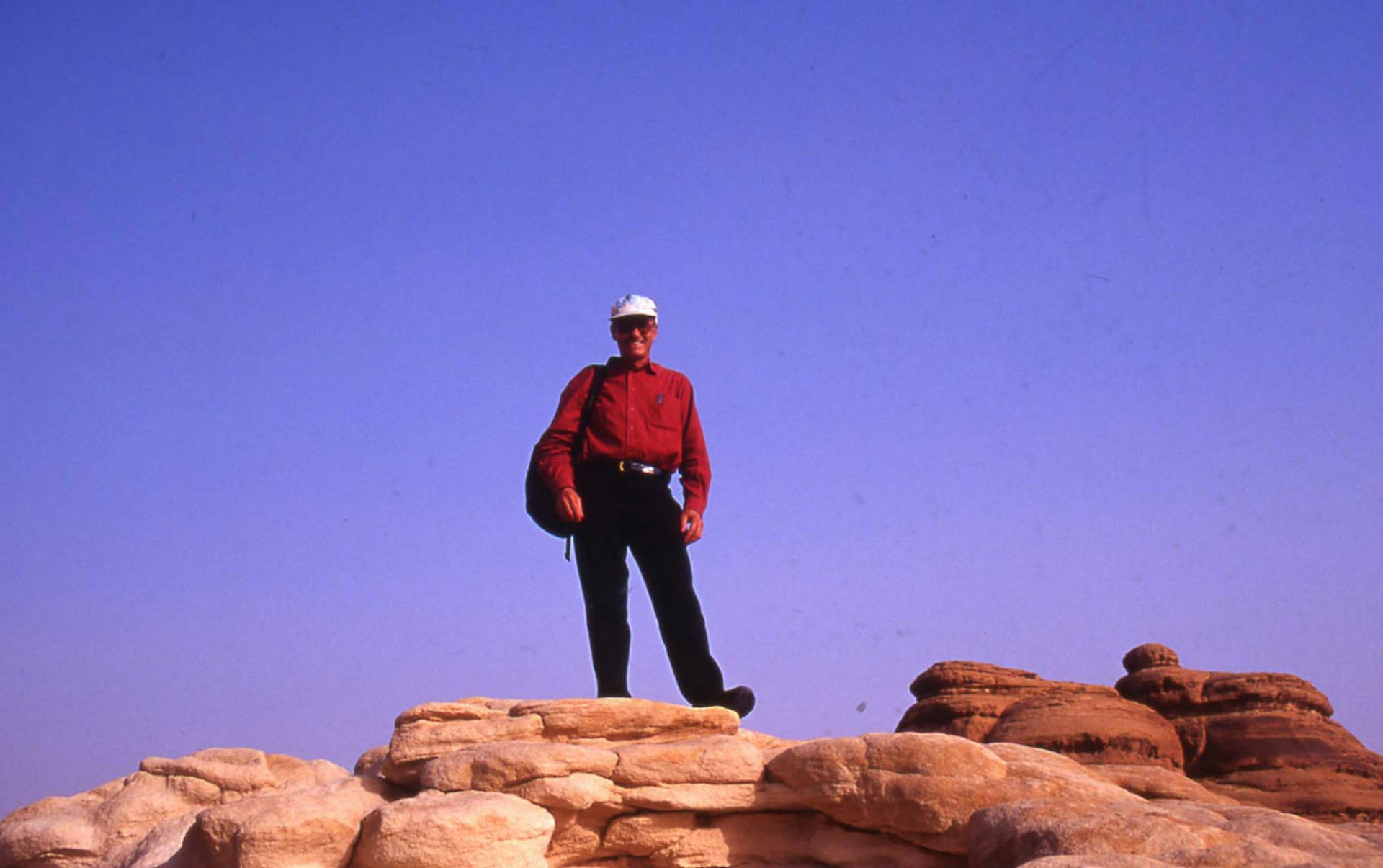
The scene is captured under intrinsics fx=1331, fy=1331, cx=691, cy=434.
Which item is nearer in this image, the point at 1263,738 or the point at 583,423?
the point at 583,423

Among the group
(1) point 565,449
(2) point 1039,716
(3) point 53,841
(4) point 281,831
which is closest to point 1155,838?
(1) point 565,449

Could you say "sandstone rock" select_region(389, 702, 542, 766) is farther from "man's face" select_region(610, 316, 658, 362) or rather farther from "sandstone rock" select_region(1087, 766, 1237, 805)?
"sandstone rock" select_region(1087, 766, 1237, 805)

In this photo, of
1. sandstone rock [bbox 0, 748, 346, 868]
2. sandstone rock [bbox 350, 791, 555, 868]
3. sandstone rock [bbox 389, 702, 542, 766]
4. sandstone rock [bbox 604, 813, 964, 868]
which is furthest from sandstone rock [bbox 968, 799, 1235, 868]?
sandstone rock [bbox 0, 748, 346, 868]

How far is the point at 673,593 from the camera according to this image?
8188 millimetres

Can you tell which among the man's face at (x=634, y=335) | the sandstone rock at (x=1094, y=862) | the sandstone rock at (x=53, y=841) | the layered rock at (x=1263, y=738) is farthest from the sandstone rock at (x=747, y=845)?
the layered rock at (x=1263, y=738)

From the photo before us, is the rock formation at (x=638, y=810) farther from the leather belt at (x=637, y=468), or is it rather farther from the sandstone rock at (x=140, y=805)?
the leather belt at (x=637, y=468)

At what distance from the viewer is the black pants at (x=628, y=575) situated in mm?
8062

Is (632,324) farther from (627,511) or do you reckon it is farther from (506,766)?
(506,766)

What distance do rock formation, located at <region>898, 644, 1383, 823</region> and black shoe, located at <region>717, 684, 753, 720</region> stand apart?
33.3 feet

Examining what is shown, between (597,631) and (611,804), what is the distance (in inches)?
45.4

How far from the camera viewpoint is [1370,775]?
2042 centimetres

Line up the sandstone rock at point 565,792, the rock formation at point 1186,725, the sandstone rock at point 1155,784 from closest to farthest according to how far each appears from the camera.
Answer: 1. the sandstone rock at point 565,792
2. the sandstone rock at point 1155,784
3. the rock formation at point 1186,725

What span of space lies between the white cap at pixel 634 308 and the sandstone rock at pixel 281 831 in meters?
3.25

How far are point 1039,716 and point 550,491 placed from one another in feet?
40.1
